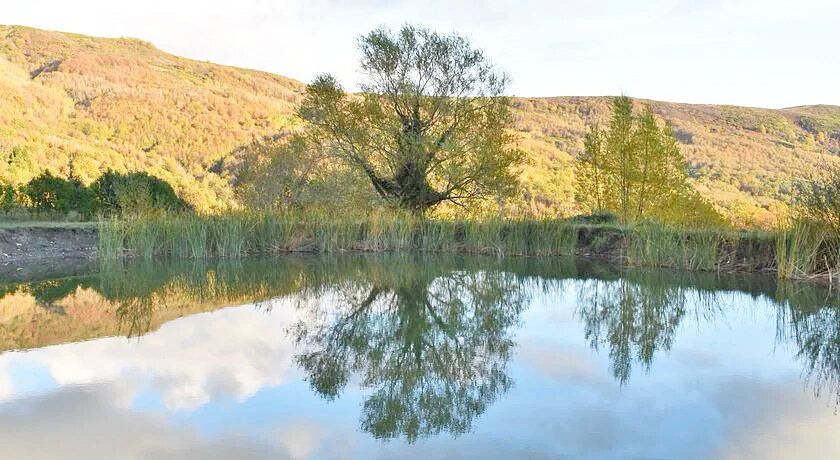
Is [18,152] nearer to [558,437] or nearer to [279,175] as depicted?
[279,175]

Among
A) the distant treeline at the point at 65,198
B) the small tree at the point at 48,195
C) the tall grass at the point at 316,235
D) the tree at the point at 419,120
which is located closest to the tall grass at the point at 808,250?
the tall grass at the point at 316,235

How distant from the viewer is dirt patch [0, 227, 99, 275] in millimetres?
10969

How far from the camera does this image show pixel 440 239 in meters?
13.0

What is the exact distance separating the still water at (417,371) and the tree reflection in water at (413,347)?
0.02 metres

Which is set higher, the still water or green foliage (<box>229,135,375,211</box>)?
green foliage (<box>229,135,375,211</box>)

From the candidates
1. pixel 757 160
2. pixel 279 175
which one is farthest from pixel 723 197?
pixel 279 175

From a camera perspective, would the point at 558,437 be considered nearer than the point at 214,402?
Yes

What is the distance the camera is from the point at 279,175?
19922mm

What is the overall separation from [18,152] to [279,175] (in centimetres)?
1252

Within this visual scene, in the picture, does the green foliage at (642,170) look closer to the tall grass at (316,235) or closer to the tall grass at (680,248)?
the tall grass at (316,235)

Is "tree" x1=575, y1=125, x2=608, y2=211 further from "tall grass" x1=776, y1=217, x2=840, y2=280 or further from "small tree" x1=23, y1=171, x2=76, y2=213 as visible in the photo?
"small tree" x1=23, y1=171, x2=76, y2=213

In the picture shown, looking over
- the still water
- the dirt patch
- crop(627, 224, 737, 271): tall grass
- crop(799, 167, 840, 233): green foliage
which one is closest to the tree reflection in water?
the still water

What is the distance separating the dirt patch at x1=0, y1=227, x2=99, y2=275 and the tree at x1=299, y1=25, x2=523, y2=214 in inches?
237

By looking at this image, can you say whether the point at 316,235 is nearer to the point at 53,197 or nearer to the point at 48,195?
the point at 53,197
